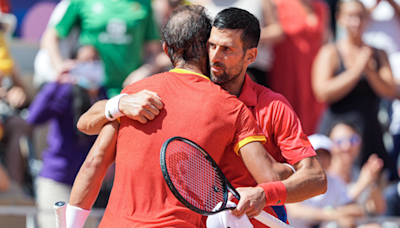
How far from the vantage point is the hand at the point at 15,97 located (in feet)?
17.5

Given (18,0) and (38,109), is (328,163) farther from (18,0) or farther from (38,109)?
(18,0)

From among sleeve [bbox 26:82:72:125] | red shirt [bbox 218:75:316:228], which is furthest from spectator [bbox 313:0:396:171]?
red shirt [bbox 218:75:316:228]

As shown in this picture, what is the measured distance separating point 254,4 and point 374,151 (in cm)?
200

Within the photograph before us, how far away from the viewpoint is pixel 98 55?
5234 mm

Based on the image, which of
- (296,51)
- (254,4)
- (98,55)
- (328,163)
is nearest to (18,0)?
(98,55)

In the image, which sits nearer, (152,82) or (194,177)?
(194,177)

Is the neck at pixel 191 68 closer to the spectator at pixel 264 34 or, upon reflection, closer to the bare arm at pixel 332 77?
the spectator at pixel 264 34

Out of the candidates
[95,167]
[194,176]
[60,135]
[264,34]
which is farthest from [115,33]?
[194,176]

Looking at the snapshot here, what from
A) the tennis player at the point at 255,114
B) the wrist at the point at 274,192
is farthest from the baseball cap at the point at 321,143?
the wrist at the point at 274,192

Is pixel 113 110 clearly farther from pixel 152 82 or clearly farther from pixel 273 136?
pixel 273 136

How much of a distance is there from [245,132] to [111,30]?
3160 millimetres

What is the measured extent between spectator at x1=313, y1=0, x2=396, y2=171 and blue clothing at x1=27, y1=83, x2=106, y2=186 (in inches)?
96.2

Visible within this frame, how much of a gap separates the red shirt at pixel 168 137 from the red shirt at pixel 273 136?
152mm

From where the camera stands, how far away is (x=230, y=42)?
109 inches
